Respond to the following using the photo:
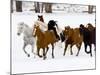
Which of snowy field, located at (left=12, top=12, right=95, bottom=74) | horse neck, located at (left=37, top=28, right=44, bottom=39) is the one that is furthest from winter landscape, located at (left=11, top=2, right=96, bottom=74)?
Answer: horse neck, located at (left=37, top=28, right=44, bottom=39)

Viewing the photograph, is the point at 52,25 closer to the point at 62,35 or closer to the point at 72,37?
the point at 62,35

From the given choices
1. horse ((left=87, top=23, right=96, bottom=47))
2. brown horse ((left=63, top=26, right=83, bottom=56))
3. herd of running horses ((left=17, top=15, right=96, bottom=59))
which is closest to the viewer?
herd of running horses ((left=17, top=15, right=96, bottom=59))

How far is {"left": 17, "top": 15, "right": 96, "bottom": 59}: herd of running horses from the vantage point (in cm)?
225

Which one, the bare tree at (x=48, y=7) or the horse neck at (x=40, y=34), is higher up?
the bare tree at (x=48, y=7)

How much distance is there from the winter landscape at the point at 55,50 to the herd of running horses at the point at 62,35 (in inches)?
1.6

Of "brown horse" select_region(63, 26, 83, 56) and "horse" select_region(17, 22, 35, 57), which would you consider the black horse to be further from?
"horse" select_region(17, 22, 35, 57)

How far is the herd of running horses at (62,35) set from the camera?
7.38ft

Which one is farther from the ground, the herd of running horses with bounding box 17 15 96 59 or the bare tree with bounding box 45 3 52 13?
the bare tree with bounding box 45 3 52 13

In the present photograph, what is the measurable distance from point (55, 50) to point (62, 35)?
0.58 ft

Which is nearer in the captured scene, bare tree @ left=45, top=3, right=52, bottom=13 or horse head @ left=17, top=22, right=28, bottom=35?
horse head @ left=17, top=22, right=28, bottom=35

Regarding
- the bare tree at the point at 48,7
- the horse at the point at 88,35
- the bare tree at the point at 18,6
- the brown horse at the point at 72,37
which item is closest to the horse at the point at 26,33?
the bare tree at the point at 18,6

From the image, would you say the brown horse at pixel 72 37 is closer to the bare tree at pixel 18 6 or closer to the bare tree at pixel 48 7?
the bare tree at pixel 48 7

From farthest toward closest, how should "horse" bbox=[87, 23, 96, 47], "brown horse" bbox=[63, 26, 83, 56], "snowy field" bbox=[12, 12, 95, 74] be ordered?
"horse" bbox=[87, 23, 96, 47], "brown horse" bbox=[63, 26, 83, 56], "snowy field" bbox=[12, 12, 95, 74]
